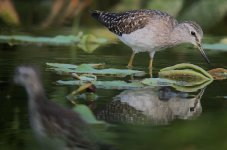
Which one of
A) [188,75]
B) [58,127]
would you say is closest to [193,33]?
[188,75]

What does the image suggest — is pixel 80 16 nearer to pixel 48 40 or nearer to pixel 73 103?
pixel 48 40

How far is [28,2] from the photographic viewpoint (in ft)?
67.5

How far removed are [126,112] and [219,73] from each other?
288cm

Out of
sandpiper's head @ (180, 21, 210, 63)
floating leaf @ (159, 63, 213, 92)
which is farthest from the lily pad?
sandpiper's head @ (180, 21, 210, 63)

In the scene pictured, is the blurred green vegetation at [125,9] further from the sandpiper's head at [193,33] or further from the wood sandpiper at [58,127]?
the wood sandpiper at [58,127]

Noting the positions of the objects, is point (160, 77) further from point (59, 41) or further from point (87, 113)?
point (59, 41)

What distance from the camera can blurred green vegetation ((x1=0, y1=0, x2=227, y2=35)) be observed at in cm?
1593

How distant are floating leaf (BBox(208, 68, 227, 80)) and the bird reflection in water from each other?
3.76 ft

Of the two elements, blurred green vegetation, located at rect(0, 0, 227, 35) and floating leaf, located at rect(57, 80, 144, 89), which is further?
blurred green vegetation, located at rect(0, 0, 227, 35)

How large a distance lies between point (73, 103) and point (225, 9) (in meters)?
8.52

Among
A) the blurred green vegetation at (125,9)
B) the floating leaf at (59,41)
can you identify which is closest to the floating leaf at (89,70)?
the floating leaf at (59,41)

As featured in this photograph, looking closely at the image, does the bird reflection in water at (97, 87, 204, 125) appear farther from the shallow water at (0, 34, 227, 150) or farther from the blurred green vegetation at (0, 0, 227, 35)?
the blurred green vegetation at (0, 0, 227, 35)

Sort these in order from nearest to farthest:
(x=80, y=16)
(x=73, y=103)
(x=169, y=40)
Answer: (x=73, y=103), (x=169, y=40), (x=80, y=16)

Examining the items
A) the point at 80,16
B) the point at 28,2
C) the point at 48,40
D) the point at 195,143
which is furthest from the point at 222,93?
the point at 28,2
